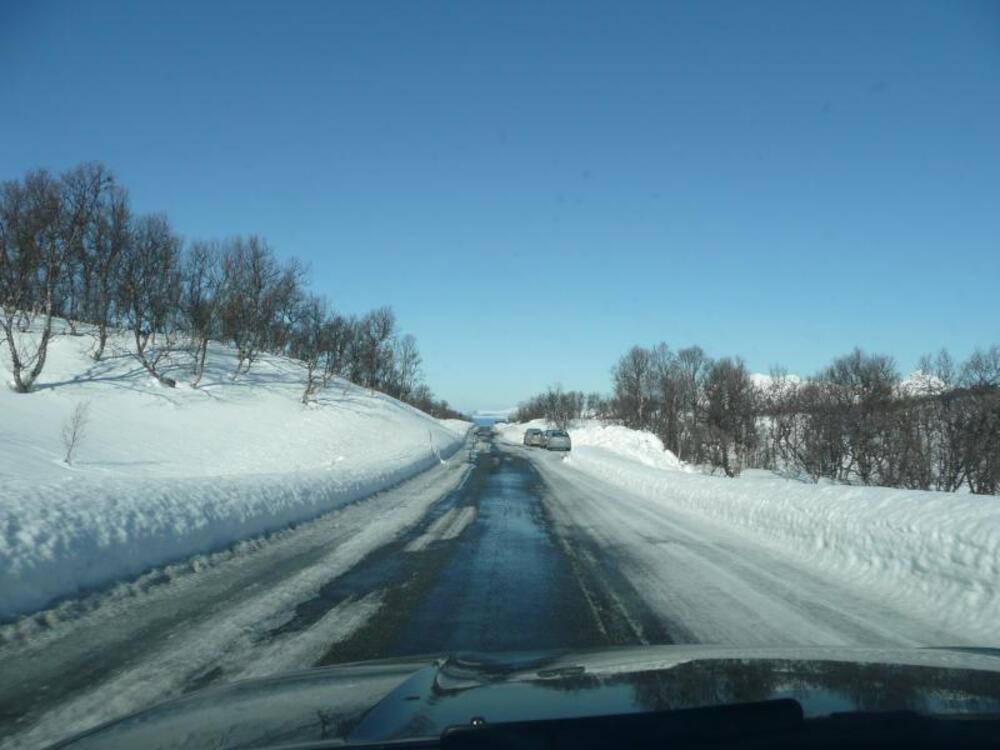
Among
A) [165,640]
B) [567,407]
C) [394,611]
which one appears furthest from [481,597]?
[567,407]

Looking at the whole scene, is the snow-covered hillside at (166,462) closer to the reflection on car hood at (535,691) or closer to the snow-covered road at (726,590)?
the reflection on car hood at (535,691)

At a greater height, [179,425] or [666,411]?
[666,411]

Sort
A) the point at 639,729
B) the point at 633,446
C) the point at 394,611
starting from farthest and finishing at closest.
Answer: the point at 633,446 → the point at 394,611 → the point at 639,729

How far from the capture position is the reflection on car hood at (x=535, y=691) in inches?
118

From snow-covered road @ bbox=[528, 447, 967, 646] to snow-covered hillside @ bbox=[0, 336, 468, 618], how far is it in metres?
5.36

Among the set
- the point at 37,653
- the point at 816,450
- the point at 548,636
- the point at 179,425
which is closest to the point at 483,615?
the point at 548,636

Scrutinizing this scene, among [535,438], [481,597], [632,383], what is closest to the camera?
[481,597]

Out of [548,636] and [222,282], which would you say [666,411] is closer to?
[222,282]

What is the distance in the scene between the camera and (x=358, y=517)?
14570 mm

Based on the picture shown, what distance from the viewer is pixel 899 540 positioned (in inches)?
362

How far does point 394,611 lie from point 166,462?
2744 cm

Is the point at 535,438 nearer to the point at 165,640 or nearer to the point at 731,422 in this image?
the point at 731,422

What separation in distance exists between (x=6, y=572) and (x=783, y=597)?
7.57 meters

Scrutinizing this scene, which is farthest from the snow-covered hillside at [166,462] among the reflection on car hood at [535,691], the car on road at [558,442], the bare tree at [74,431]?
the car on road at [558,442]
